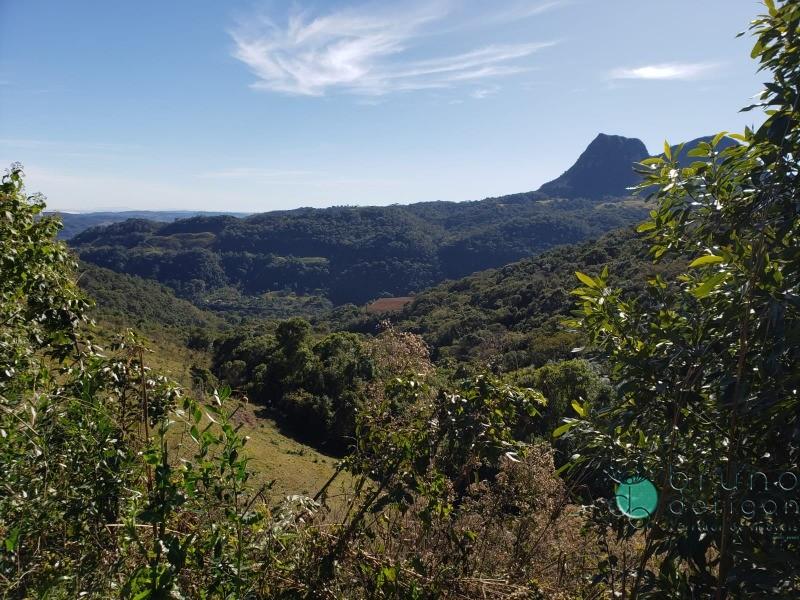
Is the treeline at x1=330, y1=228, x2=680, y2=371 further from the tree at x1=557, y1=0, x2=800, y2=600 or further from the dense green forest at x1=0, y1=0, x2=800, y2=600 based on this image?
the tree at x1=557, y1=0, x2=800, y2=600

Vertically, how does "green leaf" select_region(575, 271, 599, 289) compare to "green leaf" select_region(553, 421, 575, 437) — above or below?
above

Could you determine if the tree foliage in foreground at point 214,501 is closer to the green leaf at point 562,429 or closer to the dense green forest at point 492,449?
the dense green forest at point 492,449

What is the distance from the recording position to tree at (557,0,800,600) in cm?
152

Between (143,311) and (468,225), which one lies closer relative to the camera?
(143,311)

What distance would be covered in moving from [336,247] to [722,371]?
16390 cm

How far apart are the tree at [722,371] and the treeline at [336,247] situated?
435ft

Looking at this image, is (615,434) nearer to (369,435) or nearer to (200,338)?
(369,435)

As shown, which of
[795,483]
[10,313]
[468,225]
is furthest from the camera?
[468,225]

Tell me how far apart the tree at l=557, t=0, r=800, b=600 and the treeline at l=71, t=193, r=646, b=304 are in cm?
13265

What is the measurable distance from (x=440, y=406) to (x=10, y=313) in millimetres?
2714

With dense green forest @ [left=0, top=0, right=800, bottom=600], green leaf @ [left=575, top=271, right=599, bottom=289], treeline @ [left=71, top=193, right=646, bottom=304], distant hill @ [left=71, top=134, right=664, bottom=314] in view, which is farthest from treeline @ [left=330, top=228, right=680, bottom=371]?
treeline @ [left=71, top=193, right=646, bottom=304]

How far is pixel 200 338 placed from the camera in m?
46.4

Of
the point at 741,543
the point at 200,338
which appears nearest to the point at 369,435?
the point at 741,543

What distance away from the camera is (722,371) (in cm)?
175
